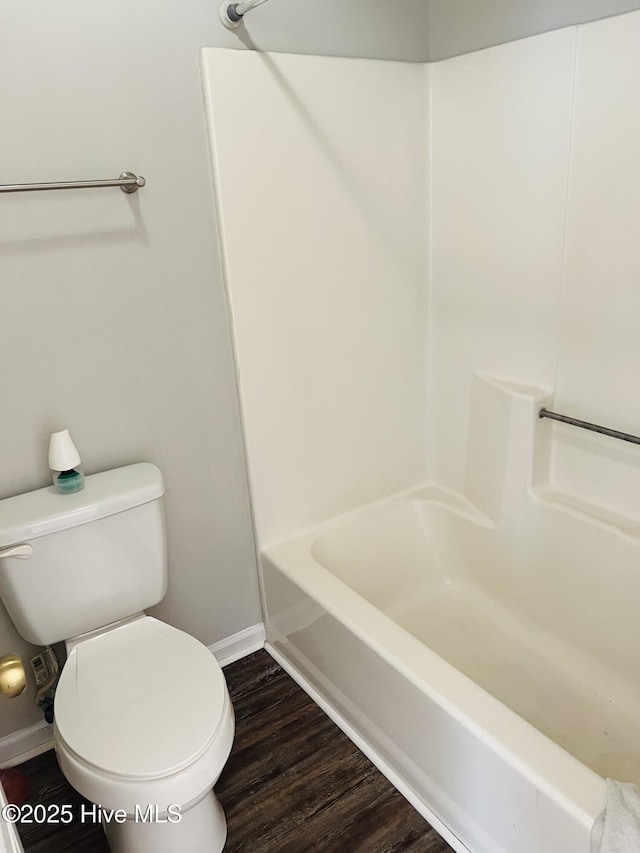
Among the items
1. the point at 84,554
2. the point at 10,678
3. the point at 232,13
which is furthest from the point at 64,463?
the point at 232,13

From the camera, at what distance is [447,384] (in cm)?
228

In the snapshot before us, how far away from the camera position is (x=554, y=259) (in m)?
1.82

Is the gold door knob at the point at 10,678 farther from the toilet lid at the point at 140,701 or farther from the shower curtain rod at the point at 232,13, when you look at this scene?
the shower curtain rod at the point at 232,13

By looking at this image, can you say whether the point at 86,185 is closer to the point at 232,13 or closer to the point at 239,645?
the point at 232,13

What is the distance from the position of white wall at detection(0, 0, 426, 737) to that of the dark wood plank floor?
0.34m

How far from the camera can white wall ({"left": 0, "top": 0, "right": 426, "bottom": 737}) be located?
58.3 inches

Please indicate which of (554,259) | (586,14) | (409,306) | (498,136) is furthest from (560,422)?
(586,14)

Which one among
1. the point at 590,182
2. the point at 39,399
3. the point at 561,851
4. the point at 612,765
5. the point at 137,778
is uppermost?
the point at 590,182

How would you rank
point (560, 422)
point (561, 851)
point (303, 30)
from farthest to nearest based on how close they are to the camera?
point (560, 422), point (303, 30), point (561, 851)

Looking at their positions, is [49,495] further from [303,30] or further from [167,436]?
[303,30]

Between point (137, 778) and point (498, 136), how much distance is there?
6.17 feet

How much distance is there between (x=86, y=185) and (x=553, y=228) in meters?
1.24

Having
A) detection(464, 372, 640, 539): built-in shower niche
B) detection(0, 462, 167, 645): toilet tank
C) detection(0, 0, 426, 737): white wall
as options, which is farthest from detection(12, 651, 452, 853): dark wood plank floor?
detection(464, 372, 640, 539): built-in shower niche

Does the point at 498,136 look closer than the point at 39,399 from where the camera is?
No
